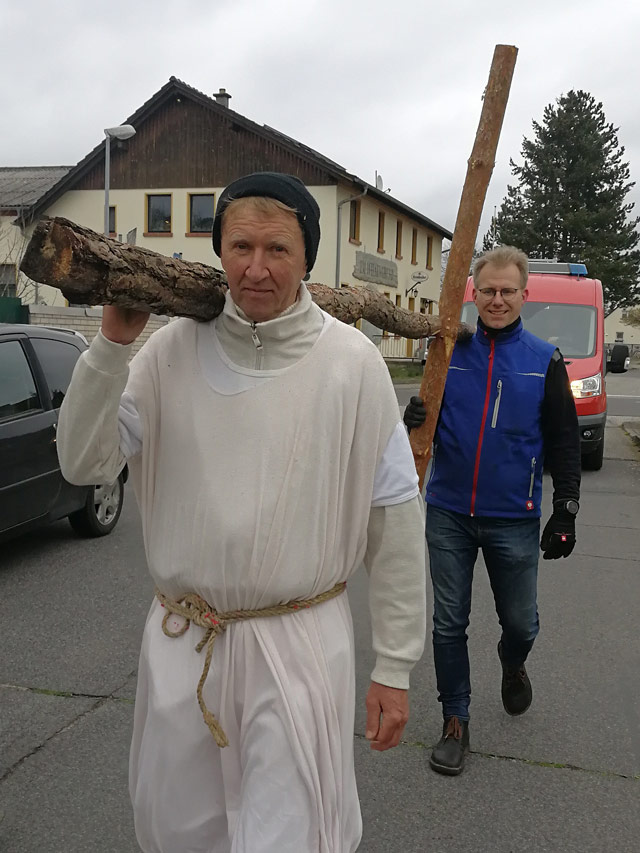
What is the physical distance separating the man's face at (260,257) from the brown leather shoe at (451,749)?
2247mm

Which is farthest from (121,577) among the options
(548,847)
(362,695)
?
(548,847)

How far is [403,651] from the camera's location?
2178 mm

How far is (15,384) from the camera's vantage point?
6602 millimetres

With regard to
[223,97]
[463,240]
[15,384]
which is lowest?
[15,384]

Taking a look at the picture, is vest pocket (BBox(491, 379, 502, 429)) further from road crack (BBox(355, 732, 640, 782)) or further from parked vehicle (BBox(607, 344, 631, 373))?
parked vehicle (BBox(607, 344, 631, 373))

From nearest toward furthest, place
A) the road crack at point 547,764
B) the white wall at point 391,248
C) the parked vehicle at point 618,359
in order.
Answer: the road crack at point 547,764, the parked vehicle at point 618,359, the white wall at point 391,248

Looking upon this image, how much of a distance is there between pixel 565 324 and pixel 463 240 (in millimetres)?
9172

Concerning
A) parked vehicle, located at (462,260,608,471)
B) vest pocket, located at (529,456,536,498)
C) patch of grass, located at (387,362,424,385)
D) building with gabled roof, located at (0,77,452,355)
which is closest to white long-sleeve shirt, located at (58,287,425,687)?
vest pocket, located at (529,456,536,498)

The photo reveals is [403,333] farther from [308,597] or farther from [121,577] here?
[121,577]

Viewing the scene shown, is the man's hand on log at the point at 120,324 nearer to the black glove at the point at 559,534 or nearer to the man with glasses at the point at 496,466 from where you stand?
the man with glasses at the point at 496,466

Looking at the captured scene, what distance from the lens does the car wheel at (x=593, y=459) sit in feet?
39.1

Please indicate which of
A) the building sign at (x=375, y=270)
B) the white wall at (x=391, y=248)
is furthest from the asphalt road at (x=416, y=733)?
the building sign at (x=375, y=270)

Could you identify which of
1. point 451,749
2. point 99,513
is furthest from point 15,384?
point 451,749

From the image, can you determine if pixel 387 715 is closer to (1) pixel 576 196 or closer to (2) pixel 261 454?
(2) pixel 261 454
